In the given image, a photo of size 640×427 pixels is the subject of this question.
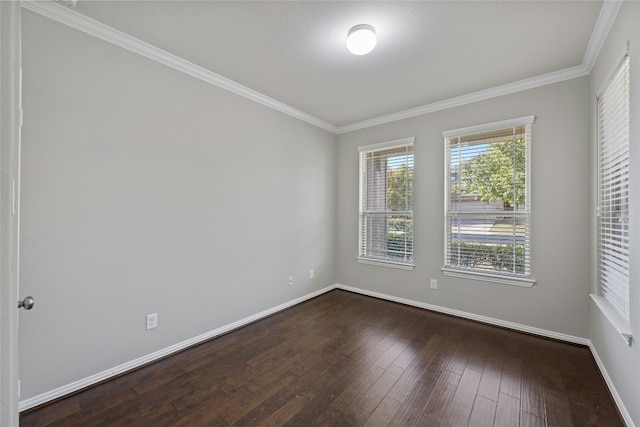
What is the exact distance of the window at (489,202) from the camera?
2967 millimetres

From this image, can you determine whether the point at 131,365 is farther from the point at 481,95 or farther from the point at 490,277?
the point at 481,95

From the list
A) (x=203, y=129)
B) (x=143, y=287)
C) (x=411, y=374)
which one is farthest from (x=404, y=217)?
(x=143, y=287)

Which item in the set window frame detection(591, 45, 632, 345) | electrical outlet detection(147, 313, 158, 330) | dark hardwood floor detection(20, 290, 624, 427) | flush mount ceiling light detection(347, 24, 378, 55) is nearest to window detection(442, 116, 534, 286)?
window frame detection(591, 45, 632, 345)

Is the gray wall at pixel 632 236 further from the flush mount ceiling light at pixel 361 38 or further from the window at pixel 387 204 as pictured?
the window at pixel 387 204

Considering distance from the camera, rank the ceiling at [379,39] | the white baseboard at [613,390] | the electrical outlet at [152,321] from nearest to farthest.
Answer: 1. the white baseboard at [613,390]
2. the ceiling at [379,39]
3. the electrical outlet at [152,321]

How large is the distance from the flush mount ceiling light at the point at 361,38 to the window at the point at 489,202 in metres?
1.78

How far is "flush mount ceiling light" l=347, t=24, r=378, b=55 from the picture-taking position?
6.77 feet

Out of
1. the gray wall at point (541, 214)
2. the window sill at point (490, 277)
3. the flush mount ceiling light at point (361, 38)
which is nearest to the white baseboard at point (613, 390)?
the gray wall at point (541, 214)

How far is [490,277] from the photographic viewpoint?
312cm

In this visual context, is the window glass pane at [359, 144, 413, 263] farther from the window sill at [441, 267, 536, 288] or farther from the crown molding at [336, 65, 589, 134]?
the window sill at [441, 267, 536, 288]

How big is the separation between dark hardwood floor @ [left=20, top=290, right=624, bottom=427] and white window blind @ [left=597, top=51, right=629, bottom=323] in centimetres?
73

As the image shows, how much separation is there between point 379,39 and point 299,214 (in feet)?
7.49

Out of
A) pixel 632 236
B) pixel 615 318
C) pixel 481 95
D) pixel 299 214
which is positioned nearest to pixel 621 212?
A: pixel 632 236

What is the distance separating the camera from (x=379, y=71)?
2.72 m
